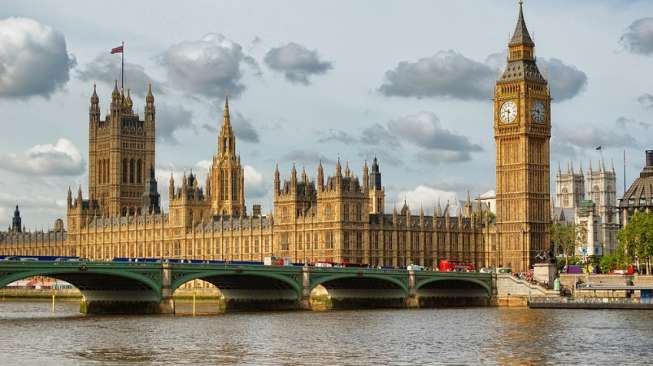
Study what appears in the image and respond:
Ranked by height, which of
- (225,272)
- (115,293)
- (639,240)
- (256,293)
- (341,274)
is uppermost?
(639,240)

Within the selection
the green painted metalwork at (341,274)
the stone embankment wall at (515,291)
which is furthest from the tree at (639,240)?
the green painted metalwork at (341,274)

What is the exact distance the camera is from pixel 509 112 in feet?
559

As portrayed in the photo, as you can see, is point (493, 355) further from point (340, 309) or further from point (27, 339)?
point (340, 309)

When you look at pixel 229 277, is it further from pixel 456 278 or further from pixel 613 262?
pixel 613 262

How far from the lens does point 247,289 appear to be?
129500 millimetres

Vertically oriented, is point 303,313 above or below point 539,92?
below

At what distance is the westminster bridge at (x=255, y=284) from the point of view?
106562 millimetres

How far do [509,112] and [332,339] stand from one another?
8839cm

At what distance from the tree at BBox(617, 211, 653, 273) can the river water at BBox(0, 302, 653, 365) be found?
34.5 meters

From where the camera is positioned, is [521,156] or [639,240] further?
[521,156]

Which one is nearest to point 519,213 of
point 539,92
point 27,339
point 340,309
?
point 539,92

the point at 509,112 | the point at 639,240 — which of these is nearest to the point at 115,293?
the point at 639,240

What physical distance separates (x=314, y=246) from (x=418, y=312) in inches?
1621

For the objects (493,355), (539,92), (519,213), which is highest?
(539,92)
